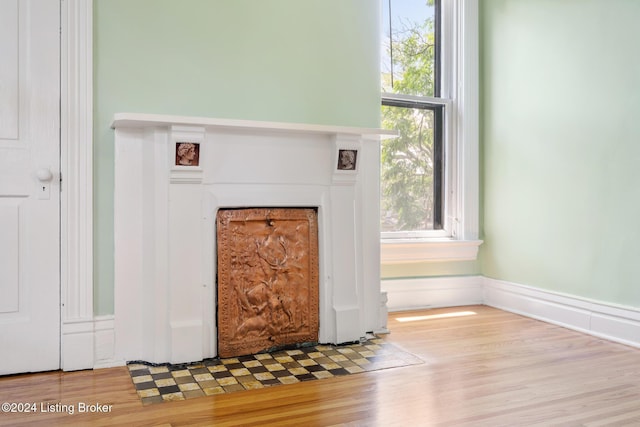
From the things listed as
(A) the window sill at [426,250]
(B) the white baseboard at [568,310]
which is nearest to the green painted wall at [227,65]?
(A) the window sill at [426,250]

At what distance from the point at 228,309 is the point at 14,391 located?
997 mm

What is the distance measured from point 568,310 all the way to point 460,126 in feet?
5.05

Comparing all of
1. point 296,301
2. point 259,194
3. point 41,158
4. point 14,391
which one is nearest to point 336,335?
point 296,301

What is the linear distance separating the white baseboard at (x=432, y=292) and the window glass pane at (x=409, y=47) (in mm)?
1410

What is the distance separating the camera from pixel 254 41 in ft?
10.1

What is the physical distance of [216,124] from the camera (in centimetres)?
265

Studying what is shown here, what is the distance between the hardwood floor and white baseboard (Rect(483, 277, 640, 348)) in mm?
148

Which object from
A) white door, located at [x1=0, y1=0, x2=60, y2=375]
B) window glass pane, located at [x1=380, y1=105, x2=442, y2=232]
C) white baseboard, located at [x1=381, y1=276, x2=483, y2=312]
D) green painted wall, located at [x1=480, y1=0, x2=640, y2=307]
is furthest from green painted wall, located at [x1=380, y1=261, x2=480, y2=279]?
white door, located at [x1=0, y1=0, x2=60, y2=375]

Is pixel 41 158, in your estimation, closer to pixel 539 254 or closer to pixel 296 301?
pixel 296 301

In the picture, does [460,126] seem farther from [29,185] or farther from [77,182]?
[29,185]

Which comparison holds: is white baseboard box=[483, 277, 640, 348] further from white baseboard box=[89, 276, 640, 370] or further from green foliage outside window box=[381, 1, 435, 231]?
green foliage outside window box=[381, 1, 435, 231]

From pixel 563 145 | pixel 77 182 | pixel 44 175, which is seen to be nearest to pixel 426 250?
pixel 563 145

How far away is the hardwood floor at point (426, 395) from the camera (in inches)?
79.2

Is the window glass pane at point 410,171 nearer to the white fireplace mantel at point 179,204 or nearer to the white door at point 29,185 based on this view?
the white fireplace mantel at point 179,204
